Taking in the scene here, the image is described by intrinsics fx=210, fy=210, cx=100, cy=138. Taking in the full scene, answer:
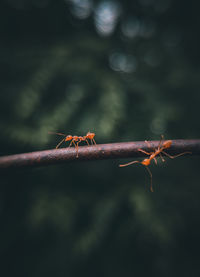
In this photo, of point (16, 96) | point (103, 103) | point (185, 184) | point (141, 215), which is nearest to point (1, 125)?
point (16, 96)

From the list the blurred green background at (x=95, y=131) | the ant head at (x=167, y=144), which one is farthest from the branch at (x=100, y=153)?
the blurred green background at (x=95, y=131)

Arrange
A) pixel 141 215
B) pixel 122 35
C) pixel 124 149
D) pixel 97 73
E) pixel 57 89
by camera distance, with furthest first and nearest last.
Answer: pixel 122 35
pixel 57 89
pixel 97 73
pixel 141 215
pixel 124 149

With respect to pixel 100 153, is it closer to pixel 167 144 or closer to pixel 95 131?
pixel 167 144

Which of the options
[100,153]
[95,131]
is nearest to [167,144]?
[100,153]

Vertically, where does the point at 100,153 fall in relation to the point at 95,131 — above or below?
below

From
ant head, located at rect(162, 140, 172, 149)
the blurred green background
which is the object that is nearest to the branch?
ant head, located at rect(162, 140, 172, 149)

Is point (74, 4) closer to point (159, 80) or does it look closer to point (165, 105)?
point (159, 80)

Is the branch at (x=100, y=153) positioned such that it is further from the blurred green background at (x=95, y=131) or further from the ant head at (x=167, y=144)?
the blurred green background at (x=95, y=131)

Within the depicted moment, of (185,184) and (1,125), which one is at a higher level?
(1,125)
